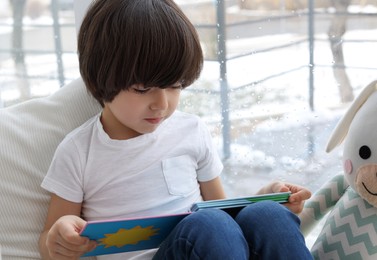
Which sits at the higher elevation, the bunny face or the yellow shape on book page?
the bunny face

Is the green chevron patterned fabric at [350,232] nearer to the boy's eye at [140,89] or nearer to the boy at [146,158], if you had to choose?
the boy at [146,158]

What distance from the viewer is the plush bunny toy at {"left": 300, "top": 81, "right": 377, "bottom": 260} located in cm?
116

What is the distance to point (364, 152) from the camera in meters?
1.17

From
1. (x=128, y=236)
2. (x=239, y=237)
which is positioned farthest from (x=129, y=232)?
(x=239, y=237)

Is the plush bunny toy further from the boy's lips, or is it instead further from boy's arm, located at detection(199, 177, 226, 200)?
the boy's lips

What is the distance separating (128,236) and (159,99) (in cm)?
25

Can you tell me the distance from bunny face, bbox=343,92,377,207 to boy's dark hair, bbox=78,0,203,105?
0.32 metres

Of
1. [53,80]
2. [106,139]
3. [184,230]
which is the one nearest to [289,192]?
[184,230]

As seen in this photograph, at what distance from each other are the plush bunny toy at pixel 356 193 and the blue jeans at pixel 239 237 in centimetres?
18

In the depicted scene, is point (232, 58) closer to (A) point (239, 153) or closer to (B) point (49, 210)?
(A) point (239, 153)

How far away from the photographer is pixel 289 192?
3.71ft

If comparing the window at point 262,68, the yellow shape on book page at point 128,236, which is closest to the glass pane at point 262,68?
the window at point 262,68

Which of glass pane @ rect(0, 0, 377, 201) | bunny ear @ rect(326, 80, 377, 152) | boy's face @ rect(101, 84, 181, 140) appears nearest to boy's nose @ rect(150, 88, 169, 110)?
boy's face @ rect(101, 84, 181, 140)

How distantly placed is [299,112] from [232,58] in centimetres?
21
